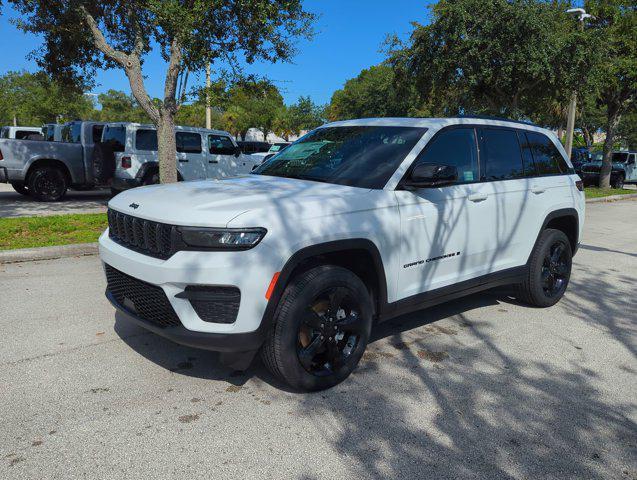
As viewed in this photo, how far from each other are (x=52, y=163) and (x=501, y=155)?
38.0 ft

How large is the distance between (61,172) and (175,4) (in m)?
6.80

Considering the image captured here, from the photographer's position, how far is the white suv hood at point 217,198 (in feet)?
9.94

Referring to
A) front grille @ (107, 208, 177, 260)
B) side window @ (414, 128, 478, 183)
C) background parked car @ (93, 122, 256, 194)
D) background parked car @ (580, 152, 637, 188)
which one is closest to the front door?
side window @ (414, 128, 478, 183)

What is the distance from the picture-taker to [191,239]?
3.00m

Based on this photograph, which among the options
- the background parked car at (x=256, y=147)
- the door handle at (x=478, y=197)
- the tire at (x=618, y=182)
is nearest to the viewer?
the door handle at (x=478, y=197)

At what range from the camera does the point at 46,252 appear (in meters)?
6.91

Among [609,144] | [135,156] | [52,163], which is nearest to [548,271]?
[135,156]

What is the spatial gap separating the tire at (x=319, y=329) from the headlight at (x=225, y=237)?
1.33 ft

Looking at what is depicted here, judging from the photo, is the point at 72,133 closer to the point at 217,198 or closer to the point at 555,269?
the point at 217,198

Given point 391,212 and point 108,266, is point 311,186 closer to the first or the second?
point 391,212

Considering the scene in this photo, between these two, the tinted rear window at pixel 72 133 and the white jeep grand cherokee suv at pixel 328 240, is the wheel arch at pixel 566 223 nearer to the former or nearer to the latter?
the white jeep grand cherokee suv at pixel 328 240

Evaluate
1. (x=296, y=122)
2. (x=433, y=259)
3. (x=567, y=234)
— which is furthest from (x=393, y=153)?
(x=296, y=122)

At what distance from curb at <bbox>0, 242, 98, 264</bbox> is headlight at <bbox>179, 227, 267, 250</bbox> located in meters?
4.79

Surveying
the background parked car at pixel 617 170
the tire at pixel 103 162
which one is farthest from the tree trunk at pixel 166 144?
the background parked car at pixel 617 170
